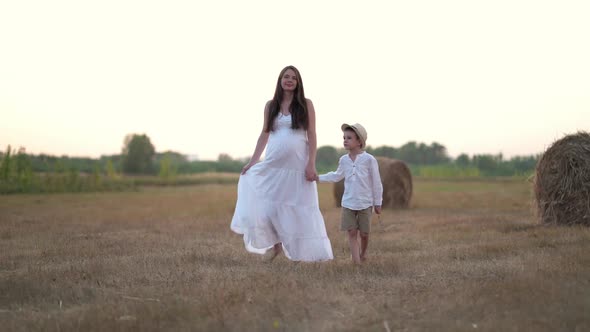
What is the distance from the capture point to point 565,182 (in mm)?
9422

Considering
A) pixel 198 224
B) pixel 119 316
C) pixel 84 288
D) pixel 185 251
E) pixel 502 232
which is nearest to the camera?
pixel 119 316

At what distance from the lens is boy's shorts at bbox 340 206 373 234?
607 centimetres

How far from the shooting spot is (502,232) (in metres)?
8.63

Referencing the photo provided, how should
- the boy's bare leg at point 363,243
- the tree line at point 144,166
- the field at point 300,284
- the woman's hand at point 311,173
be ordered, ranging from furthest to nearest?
the tree line at point 144,166
the boy's bare leg at point 363,243
the woman's hand at point 311,173
the field at point 300,284

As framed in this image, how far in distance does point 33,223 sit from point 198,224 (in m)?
3.04

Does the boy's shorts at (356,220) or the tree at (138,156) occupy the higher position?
the tree at (138,156)

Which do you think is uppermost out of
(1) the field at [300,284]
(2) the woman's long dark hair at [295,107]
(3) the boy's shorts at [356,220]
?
(2) the woman's long dark hair at [295,107]

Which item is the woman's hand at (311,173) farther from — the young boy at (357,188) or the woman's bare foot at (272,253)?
the woman's bare foot at (272,253)

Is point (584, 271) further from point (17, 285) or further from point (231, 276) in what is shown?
point (17, 285)

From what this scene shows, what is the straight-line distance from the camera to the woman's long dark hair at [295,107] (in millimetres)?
5840

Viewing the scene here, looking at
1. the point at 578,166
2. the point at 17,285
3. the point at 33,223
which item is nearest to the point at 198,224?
the point at 33,223

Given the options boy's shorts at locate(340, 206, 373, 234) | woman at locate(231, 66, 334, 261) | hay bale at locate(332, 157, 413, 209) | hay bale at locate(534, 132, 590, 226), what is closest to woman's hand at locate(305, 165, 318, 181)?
woman at locate(231, 66, 334, 261)

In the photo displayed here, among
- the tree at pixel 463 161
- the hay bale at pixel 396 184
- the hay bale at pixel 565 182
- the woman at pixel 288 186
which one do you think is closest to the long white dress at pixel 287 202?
the woman at pixel 288 186

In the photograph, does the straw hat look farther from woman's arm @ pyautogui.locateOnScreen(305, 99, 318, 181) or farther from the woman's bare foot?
the woman's bare foot
